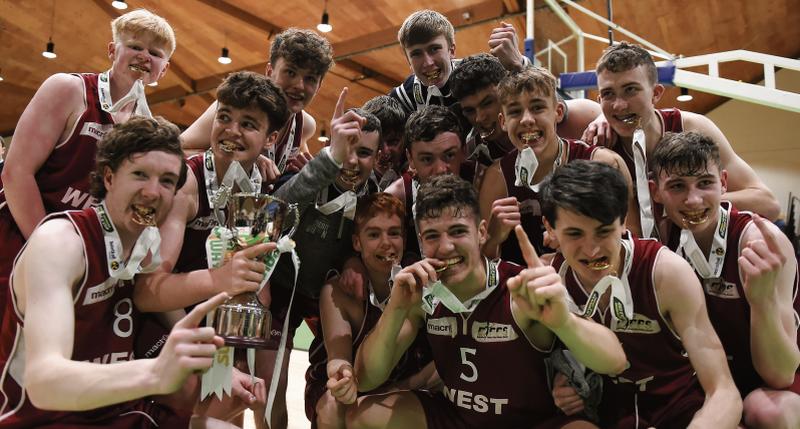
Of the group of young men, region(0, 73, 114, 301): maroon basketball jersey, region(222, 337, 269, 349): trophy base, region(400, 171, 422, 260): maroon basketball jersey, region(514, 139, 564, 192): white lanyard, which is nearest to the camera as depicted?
region(222, 337, 269, 349): trophy base

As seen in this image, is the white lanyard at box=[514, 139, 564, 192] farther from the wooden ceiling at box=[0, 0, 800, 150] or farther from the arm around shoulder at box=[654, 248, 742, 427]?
the wooden ceiling at box=[0, 0, 800, 150]

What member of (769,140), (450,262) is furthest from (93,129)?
(769,140)

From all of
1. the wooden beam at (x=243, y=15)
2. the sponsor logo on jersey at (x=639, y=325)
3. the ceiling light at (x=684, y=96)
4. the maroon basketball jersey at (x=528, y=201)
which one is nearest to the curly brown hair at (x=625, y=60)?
the maroon basketball jersey at (x=528, y=201)

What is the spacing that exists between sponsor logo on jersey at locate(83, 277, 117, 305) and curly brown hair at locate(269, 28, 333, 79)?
168 cm

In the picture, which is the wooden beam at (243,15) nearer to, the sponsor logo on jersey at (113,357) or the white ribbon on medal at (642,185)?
the white ribbon on medal at (642,185)

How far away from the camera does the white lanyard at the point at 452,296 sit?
2.34 meters

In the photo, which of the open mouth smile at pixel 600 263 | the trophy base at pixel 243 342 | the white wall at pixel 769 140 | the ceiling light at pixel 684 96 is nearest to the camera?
the trophy base at pixel 243 342

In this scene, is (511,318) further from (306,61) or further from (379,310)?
(306,61)

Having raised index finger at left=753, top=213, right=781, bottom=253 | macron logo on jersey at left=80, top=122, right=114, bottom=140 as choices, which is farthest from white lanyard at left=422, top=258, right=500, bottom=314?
macron logo on jersey at left=80, top=122, right=114, bottom=140

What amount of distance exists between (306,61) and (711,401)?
2.51 metres

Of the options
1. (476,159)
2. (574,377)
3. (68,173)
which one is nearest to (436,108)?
(476,159)

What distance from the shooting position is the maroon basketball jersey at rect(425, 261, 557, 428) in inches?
96.4

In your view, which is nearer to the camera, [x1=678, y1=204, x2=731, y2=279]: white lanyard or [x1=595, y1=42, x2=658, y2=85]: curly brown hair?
[x1=678, y1=204, x2=731, y2=279]: white lanyard

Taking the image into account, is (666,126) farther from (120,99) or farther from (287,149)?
(120,99)
